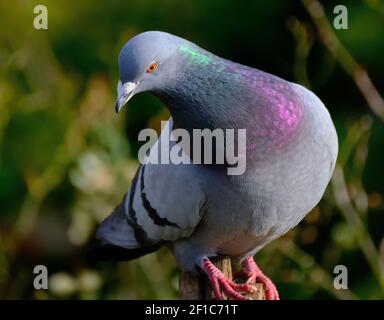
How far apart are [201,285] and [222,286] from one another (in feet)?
0.50

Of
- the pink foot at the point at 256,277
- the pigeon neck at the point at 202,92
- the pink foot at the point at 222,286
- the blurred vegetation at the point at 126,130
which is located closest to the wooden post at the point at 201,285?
the pink foot at the point at 222,286

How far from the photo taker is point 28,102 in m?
5.06

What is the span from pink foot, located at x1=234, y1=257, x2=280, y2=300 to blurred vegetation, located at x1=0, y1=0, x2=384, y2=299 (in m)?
0.74

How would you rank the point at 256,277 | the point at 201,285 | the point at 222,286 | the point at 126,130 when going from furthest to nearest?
1. the point at 126,130
2. the point at 256,277
3. the point at 201,285
4. the point at 222,286

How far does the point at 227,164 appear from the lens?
308cm

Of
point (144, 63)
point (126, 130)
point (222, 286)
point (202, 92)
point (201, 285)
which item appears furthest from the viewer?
point (126, 130)

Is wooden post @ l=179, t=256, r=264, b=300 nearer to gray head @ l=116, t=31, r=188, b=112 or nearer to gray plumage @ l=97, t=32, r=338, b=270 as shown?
gray plumage @ l=97, t=32, r=338, b=270

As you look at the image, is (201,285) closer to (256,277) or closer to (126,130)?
(256,277)

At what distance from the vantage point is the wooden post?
327cm

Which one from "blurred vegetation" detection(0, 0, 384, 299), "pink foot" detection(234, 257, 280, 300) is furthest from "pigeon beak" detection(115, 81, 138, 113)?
"blurred vegetation" detection(0, 0, 384, 299)

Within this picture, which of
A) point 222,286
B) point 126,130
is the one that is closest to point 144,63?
point 222,286
